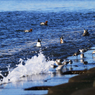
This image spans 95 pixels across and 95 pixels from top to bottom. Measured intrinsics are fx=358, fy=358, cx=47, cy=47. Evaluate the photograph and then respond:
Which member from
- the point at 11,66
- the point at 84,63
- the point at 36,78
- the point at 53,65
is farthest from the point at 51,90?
the point at 11,66

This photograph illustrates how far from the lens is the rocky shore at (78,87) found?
5609 millimetres

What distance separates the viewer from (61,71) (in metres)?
9.84

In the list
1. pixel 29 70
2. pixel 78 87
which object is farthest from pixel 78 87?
pixel 29 70

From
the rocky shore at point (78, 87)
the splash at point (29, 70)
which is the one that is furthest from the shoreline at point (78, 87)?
the splash at point (29, 70)

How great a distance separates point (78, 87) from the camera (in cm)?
646

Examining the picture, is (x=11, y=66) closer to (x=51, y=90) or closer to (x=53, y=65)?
(x=53, y=65)

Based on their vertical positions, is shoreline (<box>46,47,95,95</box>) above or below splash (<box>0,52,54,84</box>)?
above

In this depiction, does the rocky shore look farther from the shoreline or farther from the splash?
the splash

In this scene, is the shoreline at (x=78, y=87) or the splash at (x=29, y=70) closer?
the shoreline at (x=78, y=87)

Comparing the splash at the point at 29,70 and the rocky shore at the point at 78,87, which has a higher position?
the rocky shore at the point at 78,87

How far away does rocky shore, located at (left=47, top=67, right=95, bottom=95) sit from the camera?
18.4 ft

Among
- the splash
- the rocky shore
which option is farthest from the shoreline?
the splash

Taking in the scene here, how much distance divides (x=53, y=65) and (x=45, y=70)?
58 cm

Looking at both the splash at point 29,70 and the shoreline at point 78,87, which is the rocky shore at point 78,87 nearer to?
the shoreline at point 78,87
